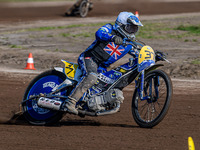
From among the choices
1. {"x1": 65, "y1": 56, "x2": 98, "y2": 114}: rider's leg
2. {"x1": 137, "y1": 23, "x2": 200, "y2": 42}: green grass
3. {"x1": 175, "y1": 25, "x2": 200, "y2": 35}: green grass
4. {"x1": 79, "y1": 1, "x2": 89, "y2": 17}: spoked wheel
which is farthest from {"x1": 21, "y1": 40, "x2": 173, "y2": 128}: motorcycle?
{"x1": 79, "y1": 1, "x2": 89, "y2": 17}: spoked wheel

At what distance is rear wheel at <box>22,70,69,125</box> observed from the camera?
7.46 meters

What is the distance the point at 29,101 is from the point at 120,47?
1.96 metres

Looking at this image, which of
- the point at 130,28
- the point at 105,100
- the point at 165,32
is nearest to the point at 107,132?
the point at 105,100

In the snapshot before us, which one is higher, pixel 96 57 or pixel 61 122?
pixel 96 57

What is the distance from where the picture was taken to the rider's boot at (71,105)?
23.2 ft

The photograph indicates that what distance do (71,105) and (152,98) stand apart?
136 centimetres

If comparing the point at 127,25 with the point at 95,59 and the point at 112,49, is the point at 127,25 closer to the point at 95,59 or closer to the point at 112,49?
the point at 112,49

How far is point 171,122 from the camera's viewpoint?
7.43 metres

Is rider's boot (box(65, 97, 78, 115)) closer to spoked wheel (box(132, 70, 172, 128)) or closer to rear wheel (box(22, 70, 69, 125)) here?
rear wheel (box(22, 70, 69, 125))

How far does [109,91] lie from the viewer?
23.3 feet

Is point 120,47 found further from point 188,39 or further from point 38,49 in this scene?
point 188,39

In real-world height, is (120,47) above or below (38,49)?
above

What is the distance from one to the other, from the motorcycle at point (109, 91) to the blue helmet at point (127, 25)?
186 mm

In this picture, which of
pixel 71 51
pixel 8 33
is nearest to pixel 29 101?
Answer: pixel 71 51
